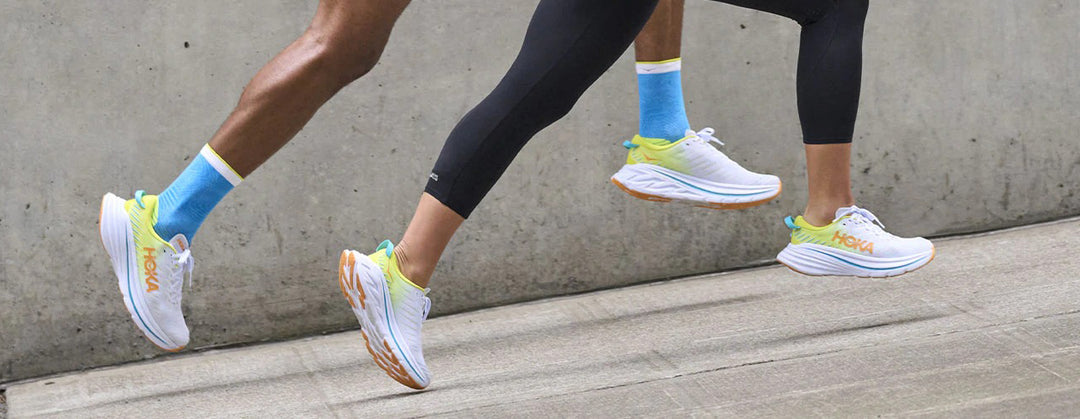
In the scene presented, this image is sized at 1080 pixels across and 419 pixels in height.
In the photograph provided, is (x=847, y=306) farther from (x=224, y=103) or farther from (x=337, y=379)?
(x=224, y=103)

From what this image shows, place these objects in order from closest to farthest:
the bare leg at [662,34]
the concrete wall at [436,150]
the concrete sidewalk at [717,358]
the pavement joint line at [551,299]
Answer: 1. the bare leg at [662,34]
2. the concrete sidewalk at [717,358]
3. the concrete wall at [436,150]
4. the pavement joint line at [551,299]

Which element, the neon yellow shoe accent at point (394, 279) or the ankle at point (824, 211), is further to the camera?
Result: the ankle at point (824, 211)

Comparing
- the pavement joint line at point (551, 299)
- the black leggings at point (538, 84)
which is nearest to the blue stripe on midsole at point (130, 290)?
the black leggings at point (538, 84)

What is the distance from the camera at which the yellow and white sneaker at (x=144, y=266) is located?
2.59 metres

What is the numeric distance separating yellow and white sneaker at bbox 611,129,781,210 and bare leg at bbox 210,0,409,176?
33.8 inches

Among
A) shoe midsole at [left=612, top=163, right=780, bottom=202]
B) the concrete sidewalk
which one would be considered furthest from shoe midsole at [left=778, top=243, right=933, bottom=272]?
the concrete sidewalk

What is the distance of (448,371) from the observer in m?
3.85

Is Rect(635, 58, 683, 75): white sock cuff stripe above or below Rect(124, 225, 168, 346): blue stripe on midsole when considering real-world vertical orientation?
above

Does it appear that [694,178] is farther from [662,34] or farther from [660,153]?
[662,34]

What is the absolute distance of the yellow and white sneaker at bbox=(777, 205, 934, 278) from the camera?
287 cm

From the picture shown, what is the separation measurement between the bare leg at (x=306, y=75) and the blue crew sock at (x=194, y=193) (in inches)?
1.0

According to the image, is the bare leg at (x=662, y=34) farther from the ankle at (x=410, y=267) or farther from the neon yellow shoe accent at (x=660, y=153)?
the ankle at (x=410, y=267)

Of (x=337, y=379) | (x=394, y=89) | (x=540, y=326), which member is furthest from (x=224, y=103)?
(x=540, y=326)

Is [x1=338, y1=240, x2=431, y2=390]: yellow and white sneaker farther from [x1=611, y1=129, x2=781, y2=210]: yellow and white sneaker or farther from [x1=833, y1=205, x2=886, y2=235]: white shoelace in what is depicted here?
[x1=833, y1=205, x2=886, y2=235]: white shoelace
